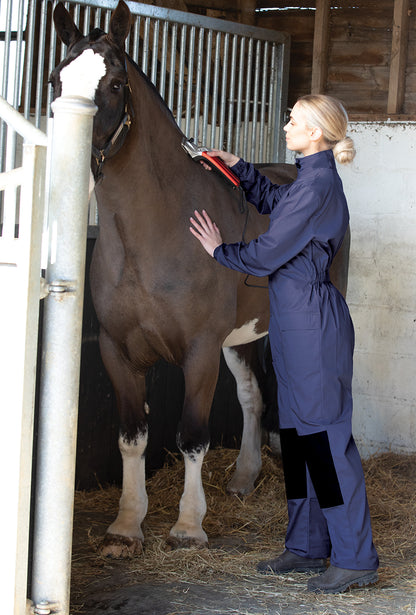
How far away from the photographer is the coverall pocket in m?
2.61

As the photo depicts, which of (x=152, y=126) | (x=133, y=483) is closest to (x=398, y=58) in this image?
(x=152, y=126)

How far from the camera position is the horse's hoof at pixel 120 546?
3.09 m

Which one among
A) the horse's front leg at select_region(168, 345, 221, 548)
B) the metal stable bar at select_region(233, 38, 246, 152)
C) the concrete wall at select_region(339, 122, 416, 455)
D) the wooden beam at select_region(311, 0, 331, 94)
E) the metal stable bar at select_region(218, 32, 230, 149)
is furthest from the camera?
the wooden beam at select_region(311, 0, 331, 94)

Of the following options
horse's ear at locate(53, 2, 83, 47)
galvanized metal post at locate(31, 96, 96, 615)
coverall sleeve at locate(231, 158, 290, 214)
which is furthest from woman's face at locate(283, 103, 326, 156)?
galvanized metal post at locate(31, 96, 96, 615)

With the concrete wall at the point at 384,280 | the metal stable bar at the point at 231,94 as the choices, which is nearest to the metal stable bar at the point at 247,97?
the metal stable bar at the point at 231,94

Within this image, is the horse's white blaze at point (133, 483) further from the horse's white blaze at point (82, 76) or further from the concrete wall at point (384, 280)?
the concrete wall at point (384, 280)

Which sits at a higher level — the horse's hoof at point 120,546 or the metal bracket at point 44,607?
the metal bracket at point 44,607

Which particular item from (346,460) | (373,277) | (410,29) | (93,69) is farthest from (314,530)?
(410,29)

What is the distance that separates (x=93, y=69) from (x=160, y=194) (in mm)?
586

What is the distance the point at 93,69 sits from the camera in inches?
107

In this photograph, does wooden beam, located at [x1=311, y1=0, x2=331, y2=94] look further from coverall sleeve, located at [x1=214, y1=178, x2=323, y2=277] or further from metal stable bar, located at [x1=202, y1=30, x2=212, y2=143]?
coverall sleeve, located at [x1=214, y1=178, x2=323, y2=277]

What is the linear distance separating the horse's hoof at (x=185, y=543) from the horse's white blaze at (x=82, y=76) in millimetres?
1731

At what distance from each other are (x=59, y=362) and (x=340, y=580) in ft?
4.45

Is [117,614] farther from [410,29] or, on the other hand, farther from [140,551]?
[410,29]
